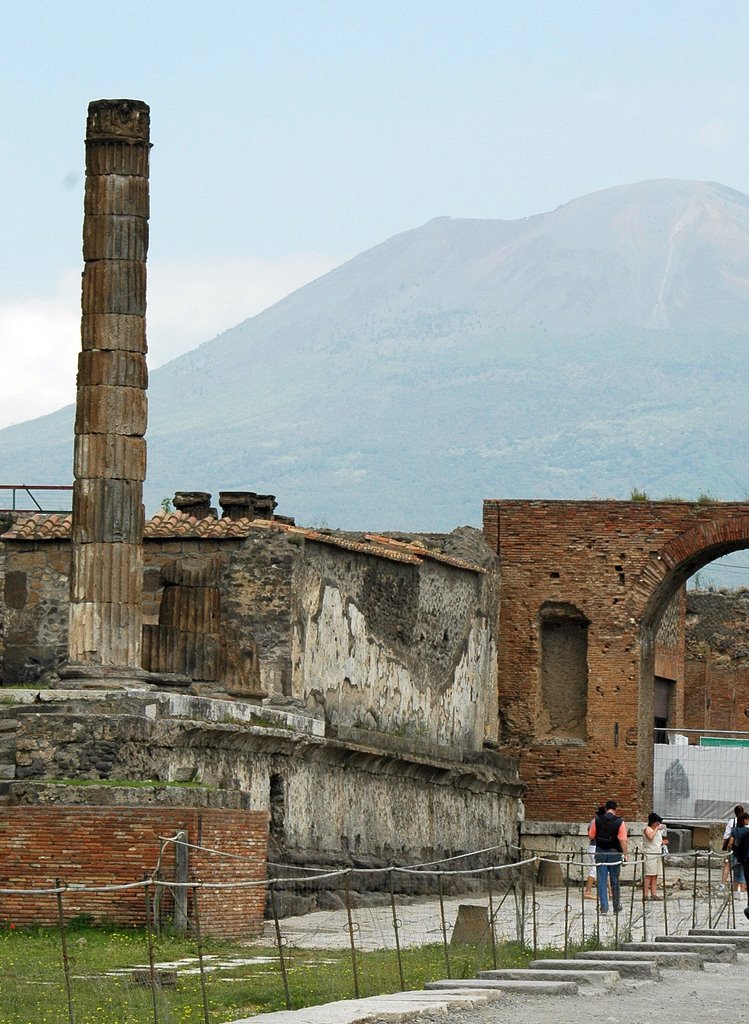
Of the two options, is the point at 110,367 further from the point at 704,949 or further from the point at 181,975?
the point at 704,949

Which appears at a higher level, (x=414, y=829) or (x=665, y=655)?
(x=665, y=655)

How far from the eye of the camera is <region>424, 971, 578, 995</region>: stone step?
13.9 metres

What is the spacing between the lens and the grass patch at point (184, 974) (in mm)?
13398

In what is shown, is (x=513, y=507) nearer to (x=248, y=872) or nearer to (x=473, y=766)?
(x=473, y=766)

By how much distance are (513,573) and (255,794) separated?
1134 centimetres

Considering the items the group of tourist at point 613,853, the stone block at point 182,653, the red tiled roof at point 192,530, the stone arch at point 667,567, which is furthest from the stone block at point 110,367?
the stone arch at point 667,567

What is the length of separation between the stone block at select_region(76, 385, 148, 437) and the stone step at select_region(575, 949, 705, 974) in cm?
912

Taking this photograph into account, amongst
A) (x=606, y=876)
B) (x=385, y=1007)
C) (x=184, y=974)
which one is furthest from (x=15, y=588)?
(x=385, y=1007)

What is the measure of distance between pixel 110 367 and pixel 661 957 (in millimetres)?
9873

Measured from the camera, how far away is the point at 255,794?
75.2ft

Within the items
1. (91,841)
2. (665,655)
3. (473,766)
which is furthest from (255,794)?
(665,655)

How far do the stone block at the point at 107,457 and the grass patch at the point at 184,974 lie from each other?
6.65m

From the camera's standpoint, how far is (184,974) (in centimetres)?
1506

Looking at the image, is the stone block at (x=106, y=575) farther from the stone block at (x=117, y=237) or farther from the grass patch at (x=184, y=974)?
the grass patch at (x=184, y=974)
